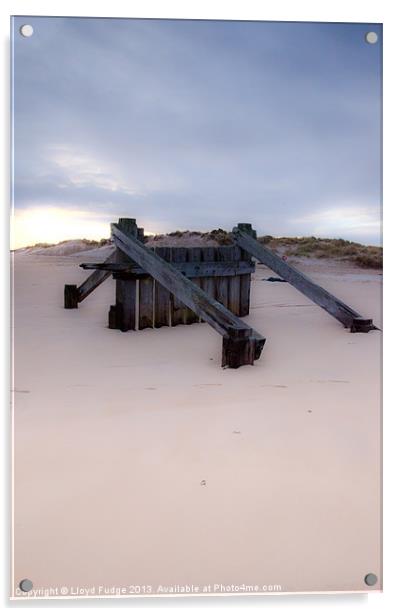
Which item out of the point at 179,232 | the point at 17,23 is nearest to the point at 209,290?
the point at 179,232

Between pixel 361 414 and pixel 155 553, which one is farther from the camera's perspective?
pixel 361 414

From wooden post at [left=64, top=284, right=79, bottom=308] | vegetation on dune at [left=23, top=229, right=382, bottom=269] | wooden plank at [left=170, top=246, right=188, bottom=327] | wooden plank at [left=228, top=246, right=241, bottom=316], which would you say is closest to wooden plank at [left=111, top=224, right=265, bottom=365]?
vegetation on dune at [left=23, top=229, right=382, bottom=269]

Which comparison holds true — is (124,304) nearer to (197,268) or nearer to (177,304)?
(177,304)

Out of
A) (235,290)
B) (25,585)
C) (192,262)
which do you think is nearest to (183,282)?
(192,262)

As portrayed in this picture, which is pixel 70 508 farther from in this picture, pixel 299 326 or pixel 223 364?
pixel 299 326

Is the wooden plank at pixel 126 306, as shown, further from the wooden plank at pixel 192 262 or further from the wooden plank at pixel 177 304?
the wooden plank at pixel 192 262

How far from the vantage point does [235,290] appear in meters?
5.73

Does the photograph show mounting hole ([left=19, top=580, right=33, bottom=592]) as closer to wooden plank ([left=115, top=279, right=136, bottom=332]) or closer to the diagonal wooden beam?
wooden plank ([left=115, top=279, right=136, bottom=332])

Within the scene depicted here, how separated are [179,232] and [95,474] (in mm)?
2128

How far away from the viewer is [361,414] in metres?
2.71

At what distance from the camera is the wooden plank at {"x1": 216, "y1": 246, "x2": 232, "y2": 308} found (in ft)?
18.1

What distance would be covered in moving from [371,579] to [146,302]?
3217mm

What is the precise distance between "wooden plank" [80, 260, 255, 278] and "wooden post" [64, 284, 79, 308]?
621mm
